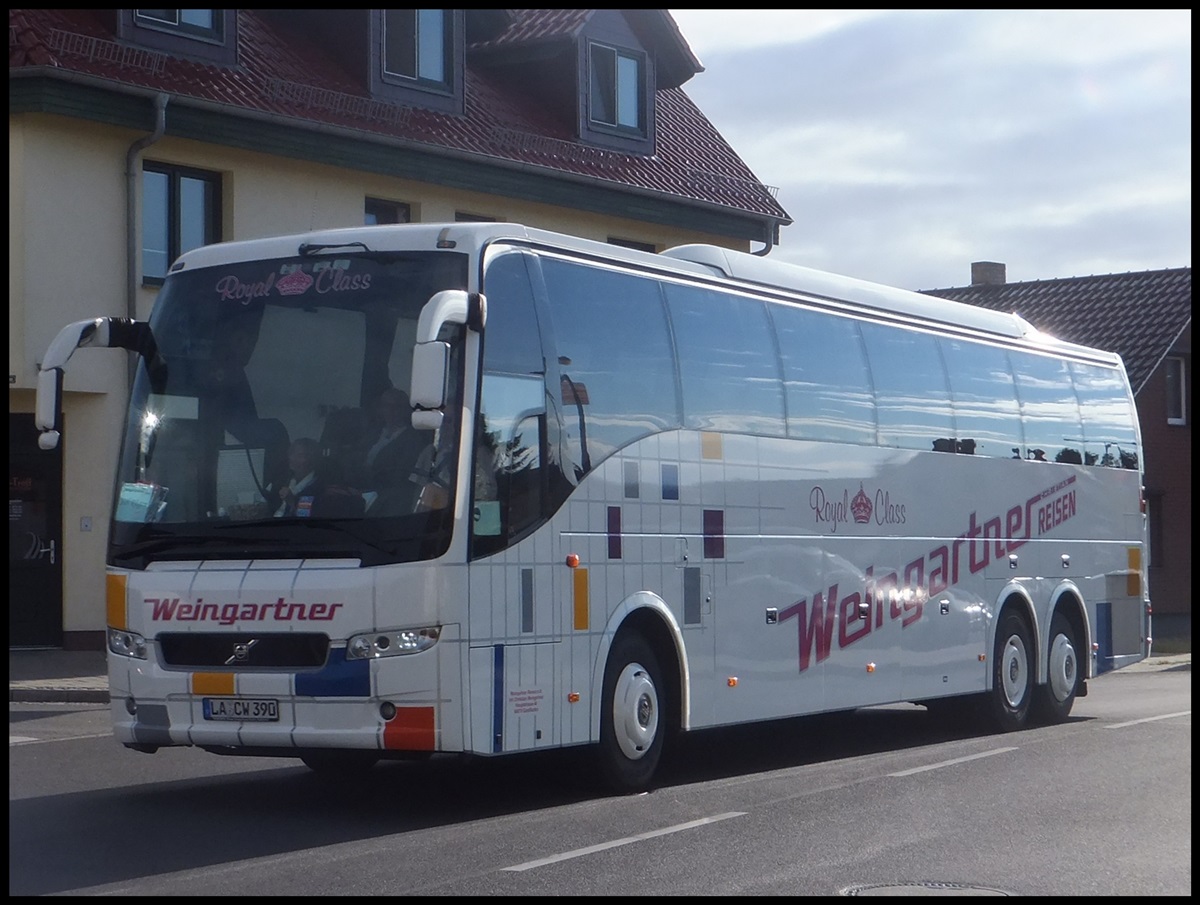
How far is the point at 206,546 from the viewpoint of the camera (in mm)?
10625

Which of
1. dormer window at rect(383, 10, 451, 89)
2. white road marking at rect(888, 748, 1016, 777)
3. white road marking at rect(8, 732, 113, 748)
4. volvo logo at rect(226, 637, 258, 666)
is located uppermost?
dormer window at rect(383, 10, 451, 89)

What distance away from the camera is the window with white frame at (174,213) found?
2398cm

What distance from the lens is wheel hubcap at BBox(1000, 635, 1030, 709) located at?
16.9 meters

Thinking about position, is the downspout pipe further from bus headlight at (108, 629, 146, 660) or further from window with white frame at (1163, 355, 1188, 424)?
window with white frame at (1163, 355, 1188, 424)

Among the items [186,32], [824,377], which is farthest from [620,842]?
[186,32]

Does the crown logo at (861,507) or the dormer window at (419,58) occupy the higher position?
the dormer window at (419,58)

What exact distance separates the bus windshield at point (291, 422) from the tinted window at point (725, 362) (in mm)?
2448

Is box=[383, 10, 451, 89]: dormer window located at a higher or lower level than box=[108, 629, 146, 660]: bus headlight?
higher

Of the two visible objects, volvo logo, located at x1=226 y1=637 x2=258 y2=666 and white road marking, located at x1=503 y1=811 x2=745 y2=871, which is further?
volvo logo, located at x1=226 y1=637 x2=258 y2=666

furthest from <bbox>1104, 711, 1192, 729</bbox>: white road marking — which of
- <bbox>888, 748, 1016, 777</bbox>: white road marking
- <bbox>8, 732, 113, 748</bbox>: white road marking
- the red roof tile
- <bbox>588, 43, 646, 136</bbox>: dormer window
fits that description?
<bbox>588, 43, 646, 136</bbox>: dormer window

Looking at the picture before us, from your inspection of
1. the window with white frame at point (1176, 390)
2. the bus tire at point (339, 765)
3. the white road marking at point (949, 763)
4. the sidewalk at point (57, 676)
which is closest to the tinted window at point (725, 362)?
the white road marking at point (949, 763)

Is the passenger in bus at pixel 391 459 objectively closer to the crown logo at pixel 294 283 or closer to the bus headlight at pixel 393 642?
the bus headlight at pixel 393 642

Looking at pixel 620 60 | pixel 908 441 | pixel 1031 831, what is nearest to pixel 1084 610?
pixel 908 441

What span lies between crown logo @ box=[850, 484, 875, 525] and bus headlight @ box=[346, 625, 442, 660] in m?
5.21
